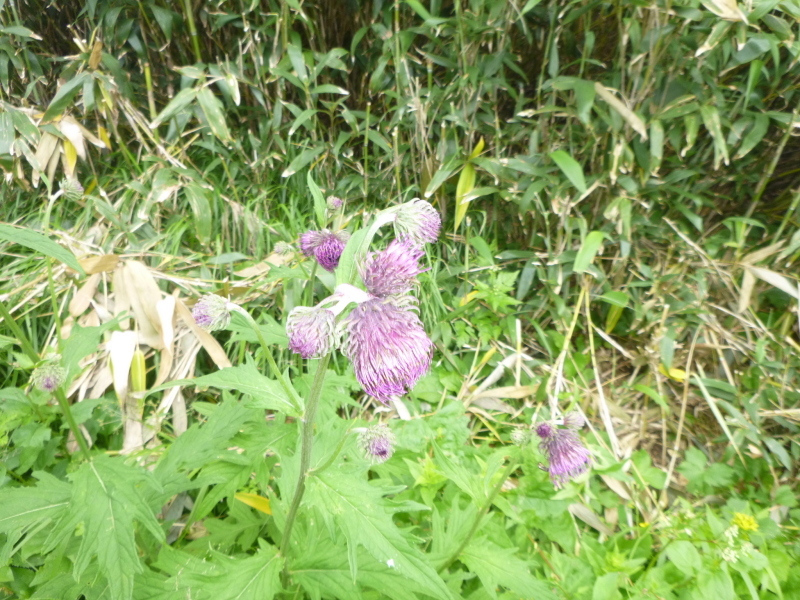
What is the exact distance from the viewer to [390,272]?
2.48 feet

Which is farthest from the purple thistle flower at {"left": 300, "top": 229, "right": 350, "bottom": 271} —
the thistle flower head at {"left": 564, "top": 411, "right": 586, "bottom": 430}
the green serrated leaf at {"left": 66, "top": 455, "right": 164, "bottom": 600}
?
the thistle flower head at {"left": 564, "top": 411, "right": 586, "bottom": 430}

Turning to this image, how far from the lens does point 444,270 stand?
2375 millimetres

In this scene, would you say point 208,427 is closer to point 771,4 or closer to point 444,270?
point 444,270

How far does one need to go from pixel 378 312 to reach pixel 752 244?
235 cm

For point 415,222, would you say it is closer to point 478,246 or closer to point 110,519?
point 110,519

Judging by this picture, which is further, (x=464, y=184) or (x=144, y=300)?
(x=464, y=184)

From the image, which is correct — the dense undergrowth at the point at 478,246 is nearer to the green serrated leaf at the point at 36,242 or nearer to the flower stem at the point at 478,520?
the flower stem at the point at 478,520

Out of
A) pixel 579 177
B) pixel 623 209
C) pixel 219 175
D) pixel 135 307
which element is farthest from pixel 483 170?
pixel 135 307

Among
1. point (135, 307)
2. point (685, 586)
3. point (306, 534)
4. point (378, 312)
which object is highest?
point (378, 312)

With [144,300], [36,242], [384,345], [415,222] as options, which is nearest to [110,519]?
[36,242]

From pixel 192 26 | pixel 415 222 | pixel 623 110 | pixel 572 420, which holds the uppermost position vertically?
pixel 192 26

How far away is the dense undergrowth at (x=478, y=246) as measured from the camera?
1617 mm

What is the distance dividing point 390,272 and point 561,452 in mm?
749

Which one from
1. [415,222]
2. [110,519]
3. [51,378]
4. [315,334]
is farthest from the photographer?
[51,378]
